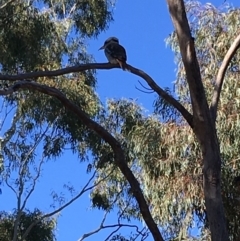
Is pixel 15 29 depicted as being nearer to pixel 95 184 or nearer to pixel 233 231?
pixel 95 184

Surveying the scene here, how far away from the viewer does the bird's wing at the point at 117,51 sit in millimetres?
5359

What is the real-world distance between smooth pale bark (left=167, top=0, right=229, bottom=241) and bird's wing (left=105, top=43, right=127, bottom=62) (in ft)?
2.84

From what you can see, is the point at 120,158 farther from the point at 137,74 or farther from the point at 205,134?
the point at 137,74

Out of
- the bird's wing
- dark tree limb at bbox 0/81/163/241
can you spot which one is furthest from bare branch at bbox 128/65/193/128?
the bird's wing

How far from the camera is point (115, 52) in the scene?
5.69 metres

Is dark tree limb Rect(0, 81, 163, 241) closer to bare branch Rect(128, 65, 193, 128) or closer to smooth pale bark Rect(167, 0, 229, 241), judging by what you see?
smooth pale bark Rect(167, 0, 229, 241)

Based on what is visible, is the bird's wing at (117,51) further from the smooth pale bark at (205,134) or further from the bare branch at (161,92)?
the smooth pale bark at (205,134)

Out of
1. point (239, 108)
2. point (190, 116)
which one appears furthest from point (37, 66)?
point (190, 116)

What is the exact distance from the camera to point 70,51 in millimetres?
10578

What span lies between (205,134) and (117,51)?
173 cm

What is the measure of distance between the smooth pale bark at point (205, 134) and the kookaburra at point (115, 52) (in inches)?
20.6

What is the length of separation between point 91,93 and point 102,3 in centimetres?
142

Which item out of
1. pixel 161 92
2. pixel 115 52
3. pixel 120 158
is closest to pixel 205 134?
pixel 161 92

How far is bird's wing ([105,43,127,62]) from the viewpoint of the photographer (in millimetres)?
5359
